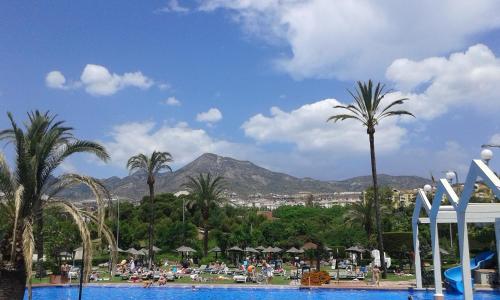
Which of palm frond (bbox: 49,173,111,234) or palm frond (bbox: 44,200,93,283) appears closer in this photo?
palm frond (bbox: 44,200,93,283)

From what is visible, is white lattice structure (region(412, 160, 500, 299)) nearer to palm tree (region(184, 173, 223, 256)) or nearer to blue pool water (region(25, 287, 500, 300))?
blue pool water (region(25, 287, 500, 300))

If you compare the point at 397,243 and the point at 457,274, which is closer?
the point at 457,274

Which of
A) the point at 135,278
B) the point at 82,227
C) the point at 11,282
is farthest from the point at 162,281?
the point at 82,227

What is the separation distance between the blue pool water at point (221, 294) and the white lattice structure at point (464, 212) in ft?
5.83

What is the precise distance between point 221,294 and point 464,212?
13802 millimetres

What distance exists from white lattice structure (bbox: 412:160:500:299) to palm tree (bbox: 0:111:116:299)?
797 cm

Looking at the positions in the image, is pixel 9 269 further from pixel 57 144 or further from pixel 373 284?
pixel 373 284

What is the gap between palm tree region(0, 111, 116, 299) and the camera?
1110cm

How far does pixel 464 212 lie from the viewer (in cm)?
1217

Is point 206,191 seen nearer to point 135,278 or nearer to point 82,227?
point 135,278

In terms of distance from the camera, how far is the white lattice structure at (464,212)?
10.5 m

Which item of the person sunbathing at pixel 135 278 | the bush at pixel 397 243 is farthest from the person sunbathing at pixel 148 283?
the bush at pixel 397 243

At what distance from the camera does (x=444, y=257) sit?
35.5 m

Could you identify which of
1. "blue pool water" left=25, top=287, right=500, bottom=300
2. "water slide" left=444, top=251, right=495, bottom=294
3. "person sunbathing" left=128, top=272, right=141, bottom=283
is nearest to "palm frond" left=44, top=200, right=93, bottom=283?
"blue pool water" left=25, top=287, right=500, bottom=300
